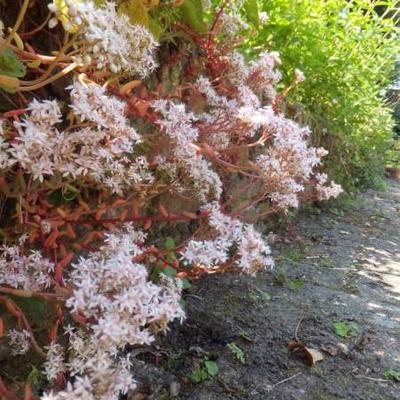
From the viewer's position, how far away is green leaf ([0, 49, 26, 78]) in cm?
84

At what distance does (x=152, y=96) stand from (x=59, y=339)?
0.64 metres

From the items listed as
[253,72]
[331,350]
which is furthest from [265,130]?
[331,350]

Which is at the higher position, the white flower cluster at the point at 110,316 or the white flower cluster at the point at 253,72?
the white flower cluster at the point at 253,72

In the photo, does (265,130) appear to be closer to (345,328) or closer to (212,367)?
(212,367)

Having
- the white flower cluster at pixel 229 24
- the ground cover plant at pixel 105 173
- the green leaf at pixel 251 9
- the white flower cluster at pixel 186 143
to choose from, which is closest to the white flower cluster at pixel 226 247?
the ground cover plant at pixel 105 173

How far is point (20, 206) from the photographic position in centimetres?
100

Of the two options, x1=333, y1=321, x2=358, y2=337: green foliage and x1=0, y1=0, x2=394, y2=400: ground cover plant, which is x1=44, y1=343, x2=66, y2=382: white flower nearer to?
Answer: x1=0, y1=0, x2=394, y2=400: ground cover plant

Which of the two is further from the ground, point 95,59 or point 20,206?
point 95,59

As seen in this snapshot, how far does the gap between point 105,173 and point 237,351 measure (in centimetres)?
72

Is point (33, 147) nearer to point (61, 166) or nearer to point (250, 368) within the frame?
point (61, 166)

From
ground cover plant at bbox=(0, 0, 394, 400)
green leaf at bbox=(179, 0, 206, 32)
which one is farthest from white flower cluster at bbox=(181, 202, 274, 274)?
green leaf at bbox=(179, 0, 206, 32)

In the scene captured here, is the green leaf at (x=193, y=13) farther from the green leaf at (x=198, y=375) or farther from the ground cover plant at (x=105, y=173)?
the green leaf at (x=198, y=375)

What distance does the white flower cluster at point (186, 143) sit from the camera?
117 centimetres

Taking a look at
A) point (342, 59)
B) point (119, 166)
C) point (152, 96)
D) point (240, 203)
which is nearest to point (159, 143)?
point (152, 96)
